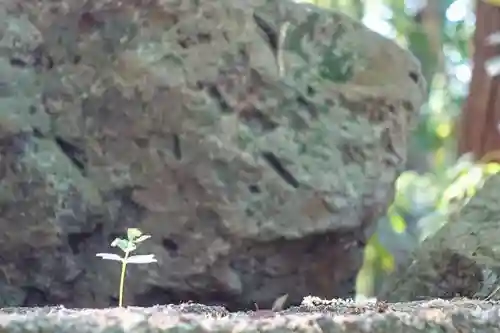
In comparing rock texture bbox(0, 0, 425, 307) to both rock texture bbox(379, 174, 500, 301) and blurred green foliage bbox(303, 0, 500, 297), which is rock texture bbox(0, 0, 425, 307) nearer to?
rock texture bbox(379, 174, 500, 301)

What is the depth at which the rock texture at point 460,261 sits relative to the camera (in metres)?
0.93

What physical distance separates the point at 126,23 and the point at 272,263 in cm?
39

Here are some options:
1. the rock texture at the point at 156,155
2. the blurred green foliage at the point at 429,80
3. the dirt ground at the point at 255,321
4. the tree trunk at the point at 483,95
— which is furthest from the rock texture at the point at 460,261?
the tree trunk at the point at 483,95

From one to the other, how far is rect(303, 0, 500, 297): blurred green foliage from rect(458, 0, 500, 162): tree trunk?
75 millimetres

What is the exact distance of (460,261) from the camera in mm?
959

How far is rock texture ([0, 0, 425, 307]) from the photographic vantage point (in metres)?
0.88

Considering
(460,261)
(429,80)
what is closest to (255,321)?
(460,261)

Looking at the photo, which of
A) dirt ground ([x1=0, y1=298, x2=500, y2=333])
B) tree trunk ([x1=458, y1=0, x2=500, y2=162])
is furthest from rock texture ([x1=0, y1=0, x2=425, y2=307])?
tree trunk ([x1=458, y1=0, x2=500, y2=162])

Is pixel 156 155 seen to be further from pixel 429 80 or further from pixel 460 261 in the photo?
pixel 429 80

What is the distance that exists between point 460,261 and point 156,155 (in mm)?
452

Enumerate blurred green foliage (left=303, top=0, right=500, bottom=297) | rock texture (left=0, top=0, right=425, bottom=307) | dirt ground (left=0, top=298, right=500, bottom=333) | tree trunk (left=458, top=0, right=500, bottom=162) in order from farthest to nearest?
1. blurred green foliage (left=303, top=0, right=500, bottom=297)
2. tree trunk (left=458, top=0, right=500, bottom=162)
3. rock texture (left=0, top=0, right=425, bottom=307)
4. dirt ground (left=0, top=298, right=500, bottom=333)

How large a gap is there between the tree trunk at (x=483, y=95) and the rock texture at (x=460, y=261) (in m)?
1.04

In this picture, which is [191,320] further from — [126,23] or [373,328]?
[126,23]

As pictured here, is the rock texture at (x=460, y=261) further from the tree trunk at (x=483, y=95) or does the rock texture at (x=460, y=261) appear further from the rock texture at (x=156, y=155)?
the tree trunk at (x=483, y=95)
